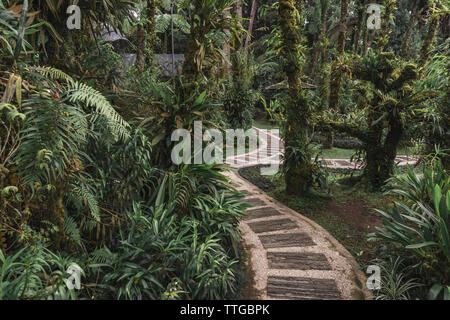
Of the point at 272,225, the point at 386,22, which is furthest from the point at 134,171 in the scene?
the point at 386,22

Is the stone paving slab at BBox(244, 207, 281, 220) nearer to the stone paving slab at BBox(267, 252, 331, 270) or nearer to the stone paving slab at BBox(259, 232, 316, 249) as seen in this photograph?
the stone paving slab at BBox(259, 232, 316, 249)

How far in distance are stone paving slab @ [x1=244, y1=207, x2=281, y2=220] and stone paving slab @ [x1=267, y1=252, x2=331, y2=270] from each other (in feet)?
3.98

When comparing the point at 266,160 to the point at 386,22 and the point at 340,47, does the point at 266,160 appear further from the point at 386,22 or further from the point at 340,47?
the point at 386,22

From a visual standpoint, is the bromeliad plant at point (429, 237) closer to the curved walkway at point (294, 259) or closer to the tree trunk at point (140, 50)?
the curved walkway at point (294, 259)

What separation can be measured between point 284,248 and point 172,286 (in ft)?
6.30

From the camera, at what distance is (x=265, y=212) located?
5.39 metres

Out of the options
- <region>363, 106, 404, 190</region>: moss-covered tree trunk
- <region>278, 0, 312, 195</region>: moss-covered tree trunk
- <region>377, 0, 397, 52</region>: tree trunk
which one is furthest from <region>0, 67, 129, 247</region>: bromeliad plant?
<region>377, 0, 397, 52</region>: tree trunk

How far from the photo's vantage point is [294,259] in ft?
12.8

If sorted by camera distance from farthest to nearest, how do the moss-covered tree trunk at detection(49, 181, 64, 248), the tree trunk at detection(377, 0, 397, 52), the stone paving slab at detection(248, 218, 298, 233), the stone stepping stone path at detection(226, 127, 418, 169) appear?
the tree trunk at detection(377, 0, 397, 52) → the stone stepping stone path at detection(226, 127, 418, 169) → the stone paving slab at detection(248, 218, 298, 233) → the moss-covered tree trunk at detection(49, 181, 64, 248)

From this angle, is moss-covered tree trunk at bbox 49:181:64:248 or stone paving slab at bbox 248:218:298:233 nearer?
moss-covered tree trunk at bbox 49:181:64:248

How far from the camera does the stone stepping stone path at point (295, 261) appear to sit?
3.28 metres

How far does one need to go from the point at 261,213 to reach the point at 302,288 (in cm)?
210

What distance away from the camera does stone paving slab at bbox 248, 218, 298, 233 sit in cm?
475

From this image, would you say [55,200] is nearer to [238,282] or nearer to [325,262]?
[238,282]
